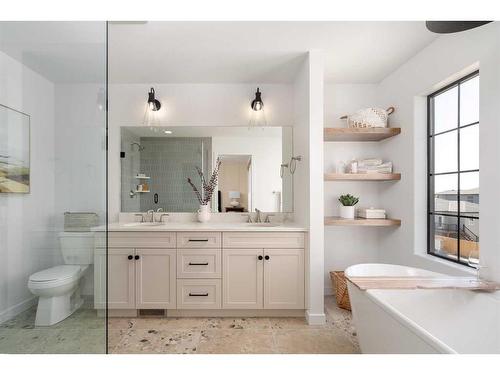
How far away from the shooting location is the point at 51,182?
1330 mm

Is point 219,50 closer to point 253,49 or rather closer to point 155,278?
point 253,49

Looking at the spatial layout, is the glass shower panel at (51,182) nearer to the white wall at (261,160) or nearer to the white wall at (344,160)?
the white wall at (261,160)

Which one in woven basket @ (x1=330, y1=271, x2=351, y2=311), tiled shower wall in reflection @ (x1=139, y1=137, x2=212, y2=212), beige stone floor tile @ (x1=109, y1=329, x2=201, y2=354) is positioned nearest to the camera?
beige stone floor tile @ (x1=109, y1=329, x2=201, y2=354)

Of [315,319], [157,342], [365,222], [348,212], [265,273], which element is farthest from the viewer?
[348,212]

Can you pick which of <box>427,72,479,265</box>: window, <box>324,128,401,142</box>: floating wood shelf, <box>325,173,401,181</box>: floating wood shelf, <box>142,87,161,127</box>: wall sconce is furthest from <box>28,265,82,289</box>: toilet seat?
<box>427,72,479,265</box>: window

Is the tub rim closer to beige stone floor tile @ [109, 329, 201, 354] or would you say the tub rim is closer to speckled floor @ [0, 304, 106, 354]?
beige stone floor tile @ [109, 329, 201, 354]

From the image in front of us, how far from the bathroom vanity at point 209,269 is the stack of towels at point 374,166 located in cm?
103

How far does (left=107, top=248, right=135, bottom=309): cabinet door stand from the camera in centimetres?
246

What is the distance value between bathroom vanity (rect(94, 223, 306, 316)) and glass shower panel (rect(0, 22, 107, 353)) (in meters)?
Result: 1.03

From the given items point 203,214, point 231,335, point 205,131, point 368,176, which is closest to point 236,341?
point 231,335

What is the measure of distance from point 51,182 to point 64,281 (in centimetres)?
51

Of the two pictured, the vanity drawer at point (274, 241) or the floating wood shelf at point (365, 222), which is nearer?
the vanity drawer at point (274, 241)

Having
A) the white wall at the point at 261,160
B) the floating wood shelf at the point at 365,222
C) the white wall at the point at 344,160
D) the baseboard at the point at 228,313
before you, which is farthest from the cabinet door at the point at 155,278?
the white wall at the point at 344,160

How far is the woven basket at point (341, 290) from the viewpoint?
2.63 m
